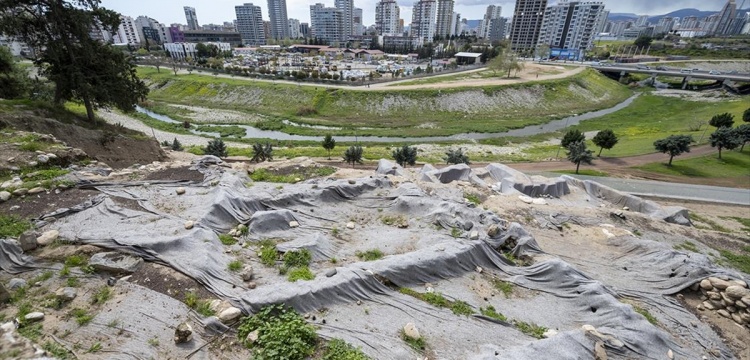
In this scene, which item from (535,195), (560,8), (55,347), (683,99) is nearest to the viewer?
(55,347)

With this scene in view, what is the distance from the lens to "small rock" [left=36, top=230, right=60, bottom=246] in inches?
376

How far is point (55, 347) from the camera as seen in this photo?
263 inches

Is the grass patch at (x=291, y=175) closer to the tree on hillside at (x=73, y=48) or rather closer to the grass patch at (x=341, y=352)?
the grass patch at (x=341, y=352)

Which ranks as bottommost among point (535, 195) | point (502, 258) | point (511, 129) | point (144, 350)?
point (511, 129)

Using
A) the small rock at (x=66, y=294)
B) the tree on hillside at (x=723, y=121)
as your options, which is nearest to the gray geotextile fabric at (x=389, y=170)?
the small rock at (x=66, y=294)

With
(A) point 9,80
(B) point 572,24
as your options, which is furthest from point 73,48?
(B) point 572,24

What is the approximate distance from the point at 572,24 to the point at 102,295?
171229 mm

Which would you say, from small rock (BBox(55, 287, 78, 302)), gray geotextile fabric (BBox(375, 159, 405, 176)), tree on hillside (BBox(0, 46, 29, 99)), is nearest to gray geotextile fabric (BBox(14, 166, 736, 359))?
small rock (BBox(55, 287, 78, 302))

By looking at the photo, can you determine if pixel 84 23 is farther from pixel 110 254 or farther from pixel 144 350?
pixel 144 350

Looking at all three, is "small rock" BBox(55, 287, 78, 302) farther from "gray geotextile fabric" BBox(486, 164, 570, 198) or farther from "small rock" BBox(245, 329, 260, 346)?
"gray geotextile fabric" BBox(486, 164, 570, 198)

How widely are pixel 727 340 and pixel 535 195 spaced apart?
11.2m

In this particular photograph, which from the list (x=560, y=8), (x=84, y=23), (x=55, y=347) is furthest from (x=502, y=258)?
(x=560, y=8)

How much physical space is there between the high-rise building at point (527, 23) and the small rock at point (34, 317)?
542ft

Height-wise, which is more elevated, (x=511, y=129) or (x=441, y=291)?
(x=441, y=291)
